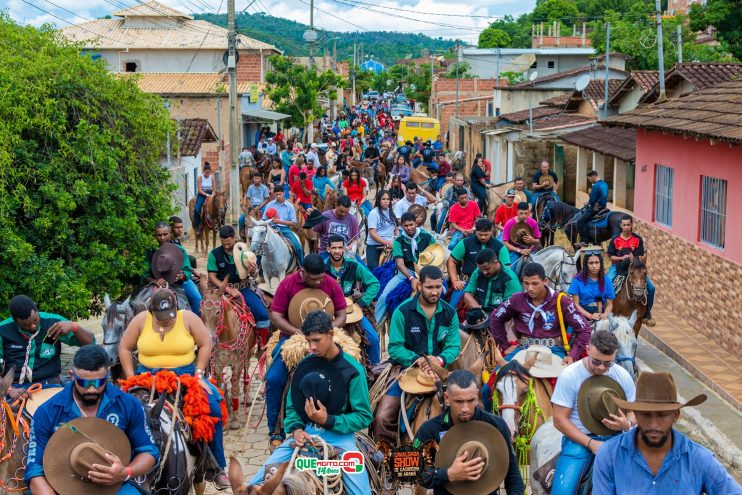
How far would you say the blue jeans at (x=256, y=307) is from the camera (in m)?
12.4

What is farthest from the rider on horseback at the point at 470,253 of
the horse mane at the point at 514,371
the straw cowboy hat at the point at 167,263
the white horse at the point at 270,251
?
the horse mane at the point at 514,371

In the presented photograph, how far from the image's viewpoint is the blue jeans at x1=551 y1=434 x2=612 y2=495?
695cm

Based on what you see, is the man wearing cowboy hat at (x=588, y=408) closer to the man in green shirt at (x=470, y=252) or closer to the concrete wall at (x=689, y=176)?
the man in green shirt at (x=470, y=252)

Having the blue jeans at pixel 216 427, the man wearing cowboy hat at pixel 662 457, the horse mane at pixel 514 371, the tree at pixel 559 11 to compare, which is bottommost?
the blue jeans at pixel 216 427

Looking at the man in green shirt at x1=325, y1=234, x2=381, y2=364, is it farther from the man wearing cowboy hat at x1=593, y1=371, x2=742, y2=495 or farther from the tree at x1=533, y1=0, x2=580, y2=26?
the tree at x1=533, y1=0, x2=580, y2=26

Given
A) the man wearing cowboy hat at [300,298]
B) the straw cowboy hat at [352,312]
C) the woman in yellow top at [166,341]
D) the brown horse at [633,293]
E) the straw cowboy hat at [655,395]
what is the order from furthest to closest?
1. the brown horse at [633,293]
2. the straw cowboy hat at [352,312]
3. the man wearing cowboy hat at [300,298]
4. the woman in yellow top at [166,341]
5. the straw cowboy hat at [655,395]

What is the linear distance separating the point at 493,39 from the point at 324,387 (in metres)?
117

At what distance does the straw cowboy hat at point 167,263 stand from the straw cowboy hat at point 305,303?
7.76 ft

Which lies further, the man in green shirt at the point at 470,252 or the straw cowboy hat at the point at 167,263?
the man in green shirt at the point at 470,252

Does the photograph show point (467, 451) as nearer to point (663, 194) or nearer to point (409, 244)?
point (409, 244)

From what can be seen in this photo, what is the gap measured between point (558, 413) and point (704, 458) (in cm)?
169

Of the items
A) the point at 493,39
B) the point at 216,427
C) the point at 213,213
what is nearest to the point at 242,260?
the point at 216,427

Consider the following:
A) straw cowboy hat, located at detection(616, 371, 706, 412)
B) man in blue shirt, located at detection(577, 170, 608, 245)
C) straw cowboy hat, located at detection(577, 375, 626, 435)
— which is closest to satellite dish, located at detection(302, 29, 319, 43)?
man in blue shirt, located at detection(577, 170, 608, 245)

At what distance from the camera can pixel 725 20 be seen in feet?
119
